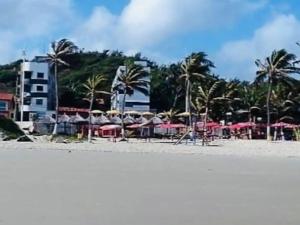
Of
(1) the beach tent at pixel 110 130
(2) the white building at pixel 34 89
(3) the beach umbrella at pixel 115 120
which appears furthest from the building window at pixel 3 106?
(1) the beach tent at pixel 110 130

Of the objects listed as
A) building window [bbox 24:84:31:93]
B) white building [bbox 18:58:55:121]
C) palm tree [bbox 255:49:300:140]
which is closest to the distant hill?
white building [bbox 18:58:55:121]

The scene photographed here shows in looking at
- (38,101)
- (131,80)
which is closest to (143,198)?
(131,80)

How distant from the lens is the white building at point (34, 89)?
102938 millimetres

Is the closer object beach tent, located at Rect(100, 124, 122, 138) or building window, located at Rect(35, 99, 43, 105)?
beach tent, located at Rect(100, 124, 122, 138)

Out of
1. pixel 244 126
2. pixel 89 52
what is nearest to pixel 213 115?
pixel 244 126

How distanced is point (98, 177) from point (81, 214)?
293 inches

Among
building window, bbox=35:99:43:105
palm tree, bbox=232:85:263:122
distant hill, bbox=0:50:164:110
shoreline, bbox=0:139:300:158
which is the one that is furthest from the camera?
distant hill, bbox=0:50:164:110

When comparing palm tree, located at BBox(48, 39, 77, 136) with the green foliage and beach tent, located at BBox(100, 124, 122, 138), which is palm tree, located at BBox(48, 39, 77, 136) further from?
the green foliage

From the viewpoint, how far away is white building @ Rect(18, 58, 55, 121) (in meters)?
103

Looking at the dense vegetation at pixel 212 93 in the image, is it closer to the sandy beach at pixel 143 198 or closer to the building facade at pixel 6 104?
the building facade at pixel 6 104

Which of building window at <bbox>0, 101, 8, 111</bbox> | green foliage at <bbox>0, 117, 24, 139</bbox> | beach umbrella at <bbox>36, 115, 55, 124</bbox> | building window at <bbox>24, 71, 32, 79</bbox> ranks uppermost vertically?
building window at <bbox>24, 71, 32, 79</bbox>

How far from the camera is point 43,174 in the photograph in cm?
1867

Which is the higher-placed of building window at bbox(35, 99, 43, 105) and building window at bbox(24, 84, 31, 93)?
building window at bbox(24, 84, 31, 93)

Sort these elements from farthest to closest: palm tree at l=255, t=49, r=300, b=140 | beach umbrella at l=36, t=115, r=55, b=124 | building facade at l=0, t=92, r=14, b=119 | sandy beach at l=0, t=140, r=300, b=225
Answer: building facade at l=0, t=92, r=14, b=119
beach umbrella at l=36, t=115, r=55, b=124
palm tree at l=255, t=49, r=300, b=140
sandy beach at l=0, t=140, r=300, b=225
